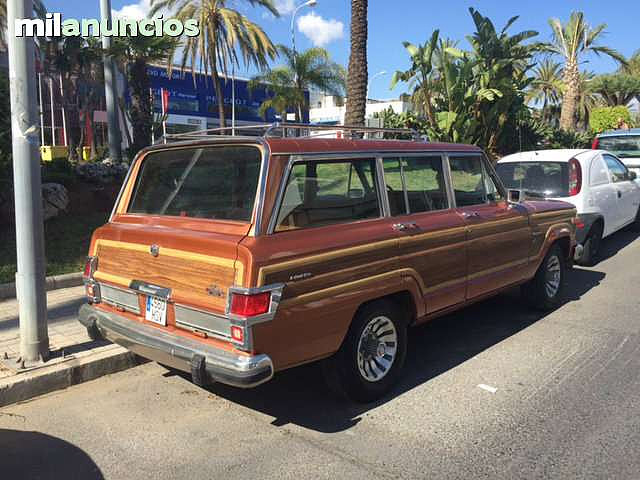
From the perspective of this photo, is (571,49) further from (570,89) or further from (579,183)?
(579,183)

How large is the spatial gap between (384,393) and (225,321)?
4.95 feet

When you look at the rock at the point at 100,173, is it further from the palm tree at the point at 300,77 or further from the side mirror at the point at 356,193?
the palm tree at the point at 300,77

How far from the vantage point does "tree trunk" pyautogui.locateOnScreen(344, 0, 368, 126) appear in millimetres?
14344

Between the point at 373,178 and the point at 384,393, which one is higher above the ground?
the point at 373,178

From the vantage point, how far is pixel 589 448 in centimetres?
346

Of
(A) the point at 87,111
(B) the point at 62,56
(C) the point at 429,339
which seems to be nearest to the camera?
(C) the point at 429,339

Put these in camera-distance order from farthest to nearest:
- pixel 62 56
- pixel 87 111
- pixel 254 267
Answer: pixel 87 111, pixel 62 56, pixel 254 267

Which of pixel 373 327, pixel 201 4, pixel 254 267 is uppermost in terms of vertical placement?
pixel 201 4

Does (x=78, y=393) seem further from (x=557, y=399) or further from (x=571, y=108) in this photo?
(x=571, y=108)

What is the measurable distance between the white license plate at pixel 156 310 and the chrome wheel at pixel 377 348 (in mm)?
1381

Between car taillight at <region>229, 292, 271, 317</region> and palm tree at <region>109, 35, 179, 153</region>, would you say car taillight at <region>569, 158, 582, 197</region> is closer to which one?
car taillight at <region>229, 292, 271, 317</region>

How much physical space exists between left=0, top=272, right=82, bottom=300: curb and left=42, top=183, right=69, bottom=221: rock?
2.20m

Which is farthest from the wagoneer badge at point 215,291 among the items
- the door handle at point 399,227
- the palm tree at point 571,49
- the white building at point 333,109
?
the white building at point 333,109

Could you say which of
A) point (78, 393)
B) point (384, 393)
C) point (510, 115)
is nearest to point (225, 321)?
point (384, 393)
